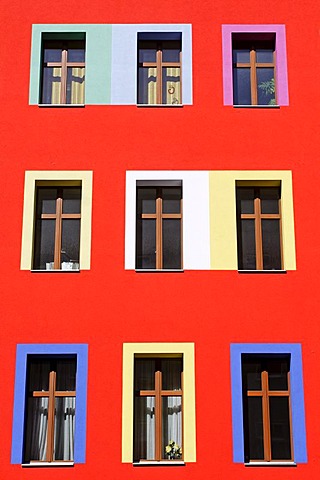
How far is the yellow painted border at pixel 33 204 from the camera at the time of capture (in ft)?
52.2

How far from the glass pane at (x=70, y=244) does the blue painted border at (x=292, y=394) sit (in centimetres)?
369

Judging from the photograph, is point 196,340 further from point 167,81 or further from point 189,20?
point 189,20

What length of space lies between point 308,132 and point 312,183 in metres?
1.14

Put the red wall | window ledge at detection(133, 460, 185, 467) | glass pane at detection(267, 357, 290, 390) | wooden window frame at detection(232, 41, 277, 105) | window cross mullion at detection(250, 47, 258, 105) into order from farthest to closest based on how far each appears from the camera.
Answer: wooden window frame at detection(232, 41, 277, 105)
window cross mullion at detection(250, 47, 258, 105)
glass pane at detection(267, 357, 290, 390)
the red wall
window ledge at detection(133, 460, 185, 467)

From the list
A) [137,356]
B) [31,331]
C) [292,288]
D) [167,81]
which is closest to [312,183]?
[292,288]

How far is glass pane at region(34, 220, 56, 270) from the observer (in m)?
16.3

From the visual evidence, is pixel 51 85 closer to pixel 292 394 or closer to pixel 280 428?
pixel 292 394

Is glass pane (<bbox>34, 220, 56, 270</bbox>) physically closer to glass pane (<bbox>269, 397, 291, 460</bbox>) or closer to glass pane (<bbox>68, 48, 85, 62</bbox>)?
glass pane (<bbox>68, 48, 85, 62</bbox>)

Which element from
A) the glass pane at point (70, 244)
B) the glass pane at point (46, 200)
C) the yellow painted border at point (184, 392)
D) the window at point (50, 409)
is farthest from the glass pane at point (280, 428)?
the glass pane at point (46, 200)

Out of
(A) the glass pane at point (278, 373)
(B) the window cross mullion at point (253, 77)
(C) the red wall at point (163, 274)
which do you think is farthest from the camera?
(B) the window cross mullion at point (253, 77)

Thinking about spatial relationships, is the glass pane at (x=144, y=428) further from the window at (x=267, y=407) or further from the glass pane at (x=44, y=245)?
the glass pane at (x=44, y=245)

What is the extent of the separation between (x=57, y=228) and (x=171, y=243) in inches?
93.9

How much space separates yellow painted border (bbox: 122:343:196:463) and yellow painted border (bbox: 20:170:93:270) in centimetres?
199

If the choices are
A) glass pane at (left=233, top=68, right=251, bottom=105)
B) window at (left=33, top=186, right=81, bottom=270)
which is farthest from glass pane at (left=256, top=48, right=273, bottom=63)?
window at (left=33, top=186, right=81, bottom=270)
